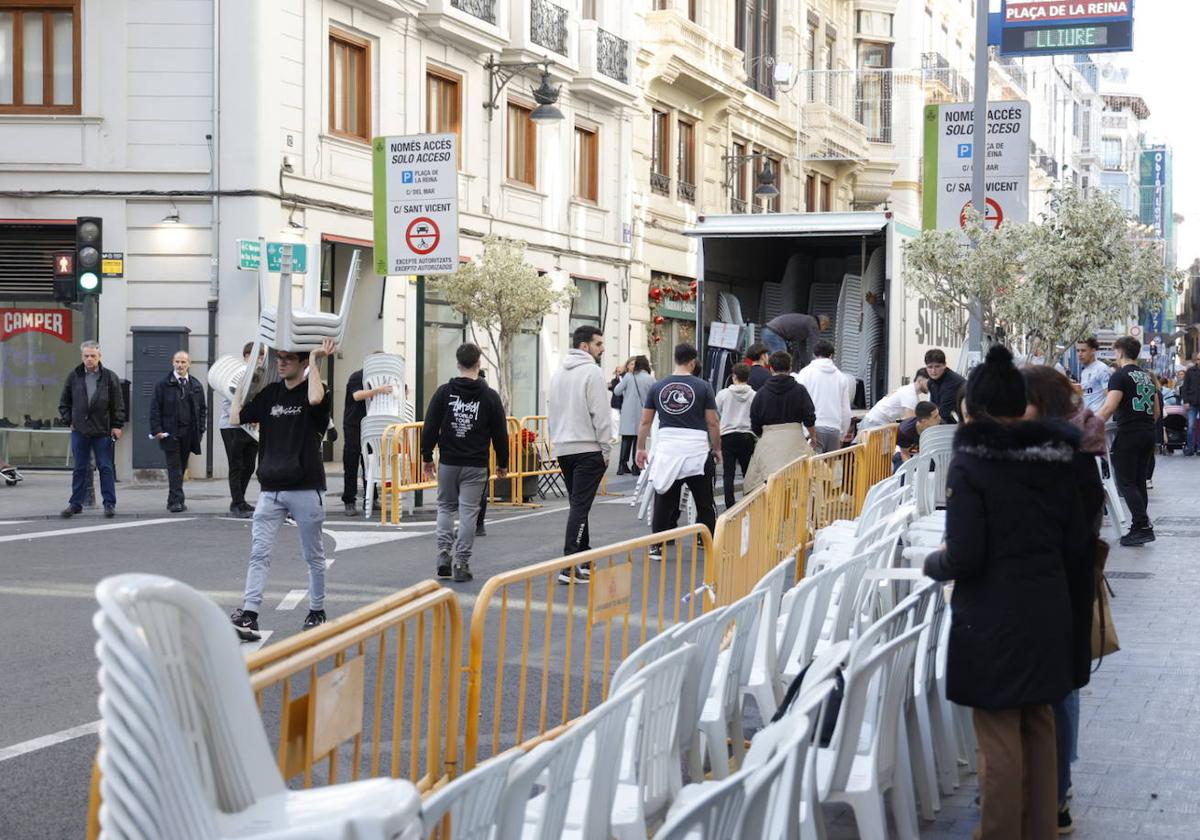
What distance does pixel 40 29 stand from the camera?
22750 mm

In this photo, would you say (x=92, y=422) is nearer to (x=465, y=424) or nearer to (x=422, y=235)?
(x=422, y=235)

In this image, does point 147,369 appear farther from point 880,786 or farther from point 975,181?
point 880,786

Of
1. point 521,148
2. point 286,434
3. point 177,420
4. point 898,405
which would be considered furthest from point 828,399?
point 521,148

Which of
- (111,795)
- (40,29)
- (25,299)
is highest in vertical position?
(40,29)

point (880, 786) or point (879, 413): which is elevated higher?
point (879, 413)

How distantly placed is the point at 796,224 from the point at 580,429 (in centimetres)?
891

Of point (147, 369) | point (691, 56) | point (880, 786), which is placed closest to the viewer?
point (880, 786)

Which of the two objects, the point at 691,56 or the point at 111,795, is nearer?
the point at 111,795

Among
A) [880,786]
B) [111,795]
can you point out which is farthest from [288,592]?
[111,795]

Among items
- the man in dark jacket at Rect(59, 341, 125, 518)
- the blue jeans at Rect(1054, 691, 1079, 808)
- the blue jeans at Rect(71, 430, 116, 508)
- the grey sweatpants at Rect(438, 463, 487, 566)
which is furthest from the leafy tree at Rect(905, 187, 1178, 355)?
the blue jeans at Rect(1054, 691, 1079, 808)

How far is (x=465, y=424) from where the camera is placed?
12.2m

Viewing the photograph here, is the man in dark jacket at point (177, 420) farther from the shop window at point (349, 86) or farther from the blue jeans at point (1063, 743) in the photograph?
the blue jeans at point (1063, 743)

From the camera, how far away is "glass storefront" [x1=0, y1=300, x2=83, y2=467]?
22.6 metres

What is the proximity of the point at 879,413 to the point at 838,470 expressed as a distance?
147 inches
